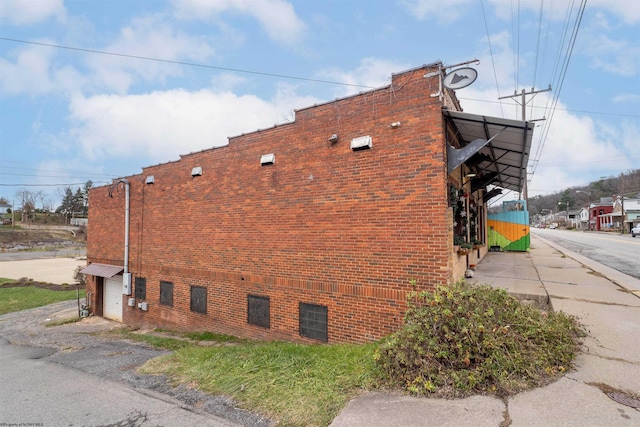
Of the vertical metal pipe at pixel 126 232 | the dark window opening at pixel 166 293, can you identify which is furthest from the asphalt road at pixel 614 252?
the vertical metal pipe at pixel 126 232

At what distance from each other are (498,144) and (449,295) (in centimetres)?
446

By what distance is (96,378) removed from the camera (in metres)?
6.20

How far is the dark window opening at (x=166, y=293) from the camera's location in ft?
36.1

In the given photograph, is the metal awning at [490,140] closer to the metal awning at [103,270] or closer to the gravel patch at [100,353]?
the gravel patch at [100,353]

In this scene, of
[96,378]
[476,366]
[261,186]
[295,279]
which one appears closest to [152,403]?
[96,378]

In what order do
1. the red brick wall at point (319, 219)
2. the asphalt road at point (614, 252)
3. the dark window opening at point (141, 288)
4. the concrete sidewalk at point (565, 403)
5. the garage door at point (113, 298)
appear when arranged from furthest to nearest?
the garage door at point (113, 298) < the asphalt road at point (614, 252) < the dark window opening at point (141, 288) < the red brick wall at point (319, 219) < the concrete sidewalk at point (565, 403)

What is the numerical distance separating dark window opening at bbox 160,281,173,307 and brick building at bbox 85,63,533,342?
35 mm

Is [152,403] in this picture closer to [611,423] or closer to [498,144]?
[611,423]

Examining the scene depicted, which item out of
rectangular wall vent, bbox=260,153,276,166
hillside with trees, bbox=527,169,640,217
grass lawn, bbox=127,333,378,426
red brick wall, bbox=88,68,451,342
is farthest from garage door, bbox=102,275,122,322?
hillside with trees, bbox=527,169,640,217

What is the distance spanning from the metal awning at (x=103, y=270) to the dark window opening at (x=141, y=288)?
121 centimetres

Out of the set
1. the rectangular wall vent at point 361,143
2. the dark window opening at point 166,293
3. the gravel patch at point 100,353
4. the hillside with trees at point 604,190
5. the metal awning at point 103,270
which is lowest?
the gravel patch at point 100,353

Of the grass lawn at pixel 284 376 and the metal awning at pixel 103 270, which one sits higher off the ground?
the metal awning at pixel 103 270

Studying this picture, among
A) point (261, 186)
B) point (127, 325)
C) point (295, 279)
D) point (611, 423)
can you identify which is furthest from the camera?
point (127, 325)

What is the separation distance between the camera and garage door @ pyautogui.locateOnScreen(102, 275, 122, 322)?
14266 millimetres
